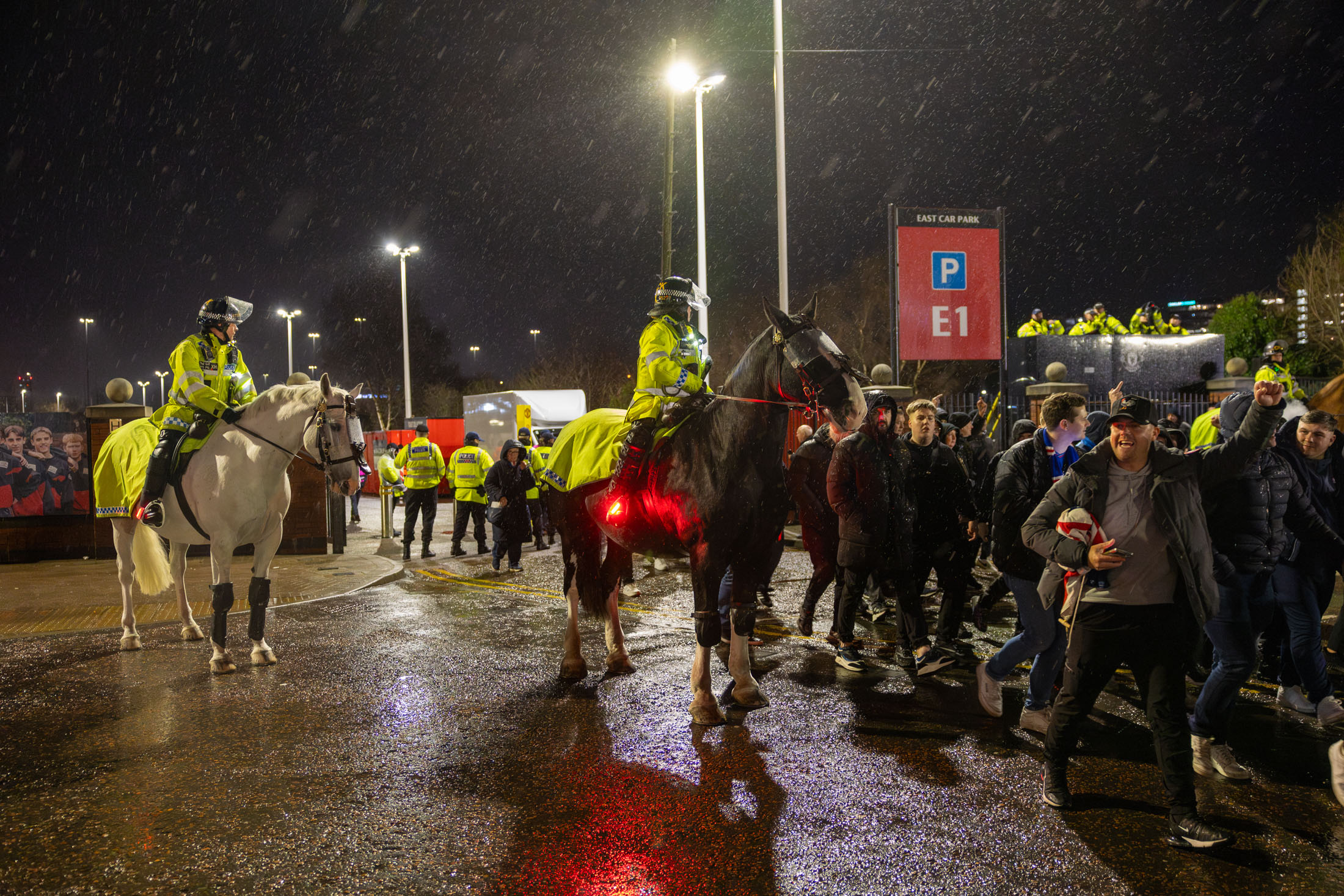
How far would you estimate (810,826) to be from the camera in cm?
420

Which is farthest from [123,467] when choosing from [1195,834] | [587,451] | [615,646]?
[1195,834]

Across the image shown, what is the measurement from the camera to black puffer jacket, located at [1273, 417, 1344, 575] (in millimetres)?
5727

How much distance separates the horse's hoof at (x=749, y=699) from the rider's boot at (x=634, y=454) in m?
1.56

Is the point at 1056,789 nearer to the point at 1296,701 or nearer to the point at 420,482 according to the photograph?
the point at 1296,701

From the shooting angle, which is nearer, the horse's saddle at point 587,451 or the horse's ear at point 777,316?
the horse's ear at point 777,316

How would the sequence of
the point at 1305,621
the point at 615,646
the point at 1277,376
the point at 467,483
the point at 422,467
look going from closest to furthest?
1. the point at 1305,621
2. the point at 1277,376
3. the point at 615,646
4. the point at 422,467
5. the point at 467,483

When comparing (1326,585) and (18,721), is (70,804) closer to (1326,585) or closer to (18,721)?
(18,721)

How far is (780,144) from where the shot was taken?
14.0 m

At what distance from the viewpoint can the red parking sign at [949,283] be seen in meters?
12.9

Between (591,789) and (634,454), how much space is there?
2297 millimetres

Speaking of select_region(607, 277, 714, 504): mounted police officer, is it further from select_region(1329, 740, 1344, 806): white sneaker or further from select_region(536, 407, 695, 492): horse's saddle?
select_region(1329, 740, 1344, 806): white sneaker

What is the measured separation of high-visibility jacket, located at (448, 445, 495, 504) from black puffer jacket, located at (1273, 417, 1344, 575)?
11.3 metres

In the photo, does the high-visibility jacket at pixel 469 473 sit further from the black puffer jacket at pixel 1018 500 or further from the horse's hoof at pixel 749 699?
the black puffer jacket at pixel 1018 500

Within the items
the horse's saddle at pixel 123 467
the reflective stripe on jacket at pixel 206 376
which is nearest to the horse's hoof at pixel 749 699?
the reflective stripe on jacket at pixel 206 376
